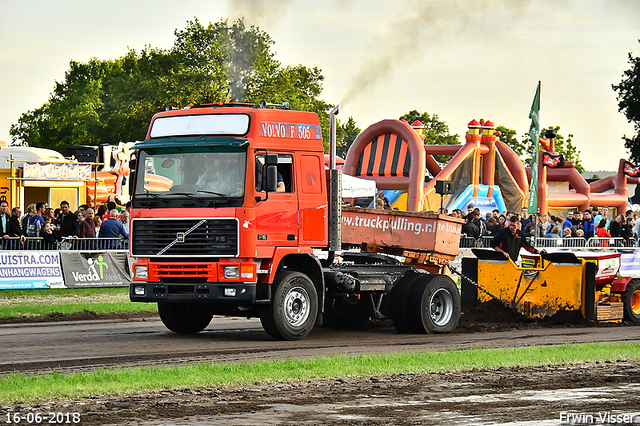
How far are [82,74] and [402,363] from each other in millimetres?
85557

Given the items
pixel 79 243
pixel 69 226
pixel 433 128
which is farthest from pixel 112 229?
pixel 433 128

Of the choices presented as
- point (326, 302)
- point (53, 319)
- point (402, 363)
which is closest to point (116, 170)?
point (53, 319)

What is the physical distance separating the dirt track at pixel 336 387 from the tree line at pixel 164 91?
20.4 meters

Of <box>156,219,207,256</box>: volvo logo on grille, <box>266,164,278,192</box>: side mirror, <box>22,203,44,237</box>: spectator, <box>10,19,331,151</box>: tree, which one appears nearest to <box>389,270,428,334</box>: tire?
<box>266,164,278,192</box>: side mirror

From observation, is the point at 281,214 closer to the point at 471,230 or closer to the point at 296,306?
the point at 296,306

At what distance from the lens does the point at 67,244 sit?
22.6 metres

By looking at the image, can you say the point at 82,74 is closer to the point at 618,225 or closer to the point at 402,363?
the point at 618,225

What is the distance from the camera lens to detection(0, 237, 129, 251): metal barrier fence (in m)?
21.8

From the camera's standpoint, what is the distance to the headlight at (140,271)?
14.2m

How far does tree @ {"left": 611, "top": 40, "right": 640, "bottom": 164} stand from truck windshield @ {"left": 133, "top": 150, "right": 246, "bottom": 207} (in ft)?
208

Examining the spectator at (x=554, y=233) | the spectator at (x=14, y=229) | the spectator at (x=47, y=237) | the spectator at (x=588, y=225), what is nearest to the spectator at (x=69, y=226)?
the spectator at (x=47, y=237)

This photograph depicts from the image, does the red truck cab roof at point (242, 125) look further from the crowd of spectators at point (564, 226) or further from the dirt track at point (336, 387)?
the crowd of spectators at point (564, 226)

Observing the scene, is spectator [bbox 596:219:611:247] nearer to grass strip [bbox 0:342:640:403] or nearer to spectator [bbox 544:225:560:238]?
spectator [bbox 544:225:560:238]

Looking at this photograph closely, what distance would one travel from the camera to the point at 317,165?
48.2 feet
